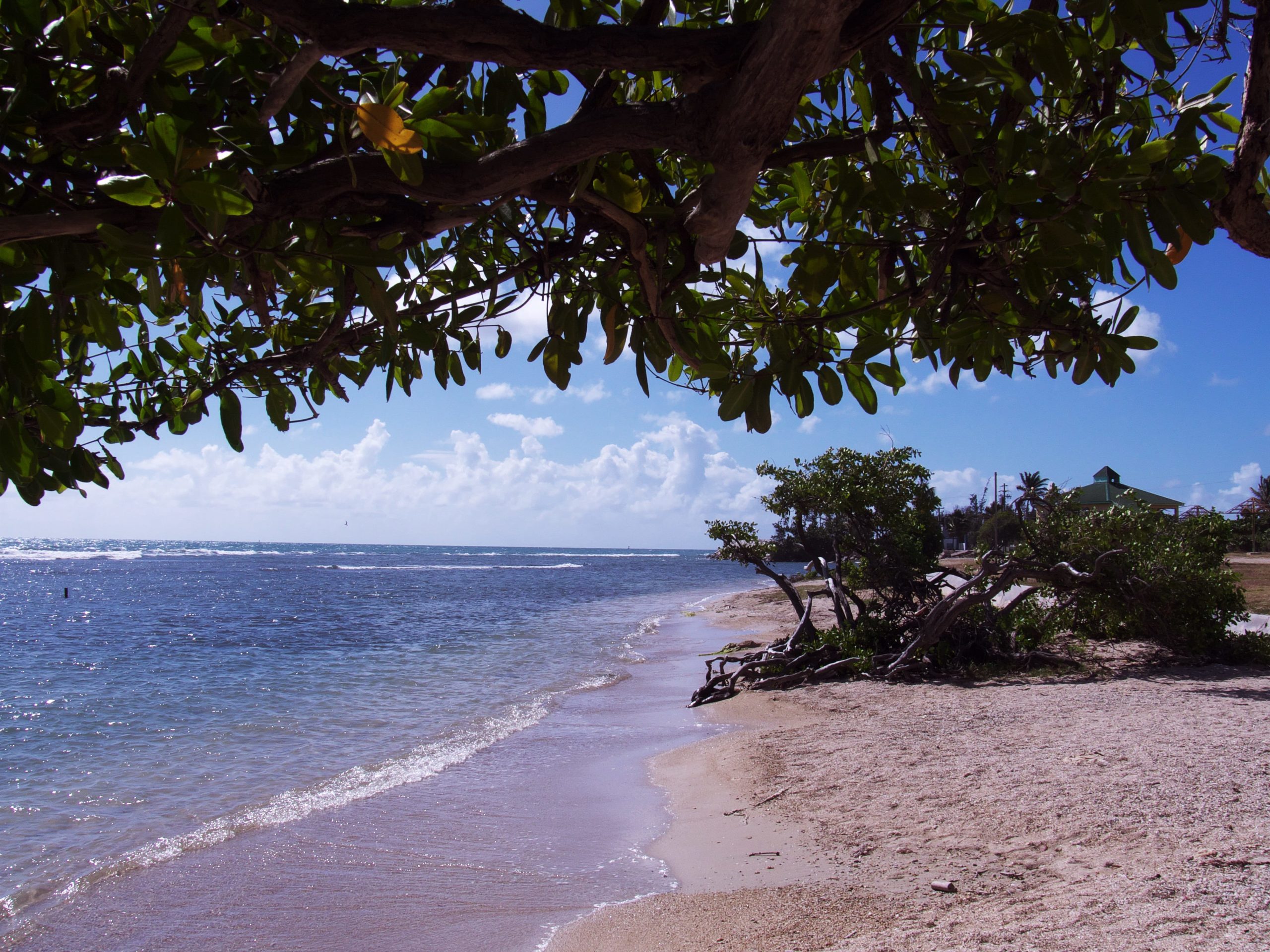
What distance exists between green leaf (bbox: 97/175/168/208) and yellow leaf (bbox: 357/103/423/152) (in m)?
0.34

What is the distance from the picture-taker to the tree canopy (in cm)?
130

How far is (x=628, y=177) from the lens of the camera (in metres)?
1.76

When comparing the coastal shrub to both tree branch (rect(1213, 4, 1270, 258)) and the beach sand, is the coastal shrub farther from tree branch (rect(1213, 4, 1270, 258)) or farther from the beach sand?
tree branch (rect(1213, 4, 1270, 258))

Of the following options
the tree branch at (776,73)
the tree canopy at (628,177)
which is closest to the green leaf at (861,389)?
the tree canopy at (628,177)

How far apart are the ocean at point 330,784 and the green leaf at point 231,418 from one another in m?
3.33

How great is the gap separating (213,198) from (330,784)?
7.14m

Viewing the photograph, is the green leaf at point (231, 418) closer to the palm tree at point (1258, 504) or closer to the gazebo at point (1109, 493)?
the gazebo at point (1109, 493)

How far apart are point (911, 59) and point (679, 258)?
0.62 metres

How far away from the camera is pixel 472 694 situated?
11.6 metres

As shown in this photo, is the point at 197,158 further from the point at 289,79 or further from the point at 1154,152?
the point at 1154,152

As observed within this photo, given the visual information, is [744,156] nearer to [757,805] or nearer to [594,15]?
[594,15]

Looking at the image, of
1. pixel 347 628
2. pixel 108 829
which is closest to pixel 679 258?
pixel 108 829

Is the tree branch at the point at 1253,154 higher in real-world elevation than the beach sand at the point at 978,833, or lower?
higher

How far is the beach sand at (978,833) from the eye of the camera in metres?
3.24
